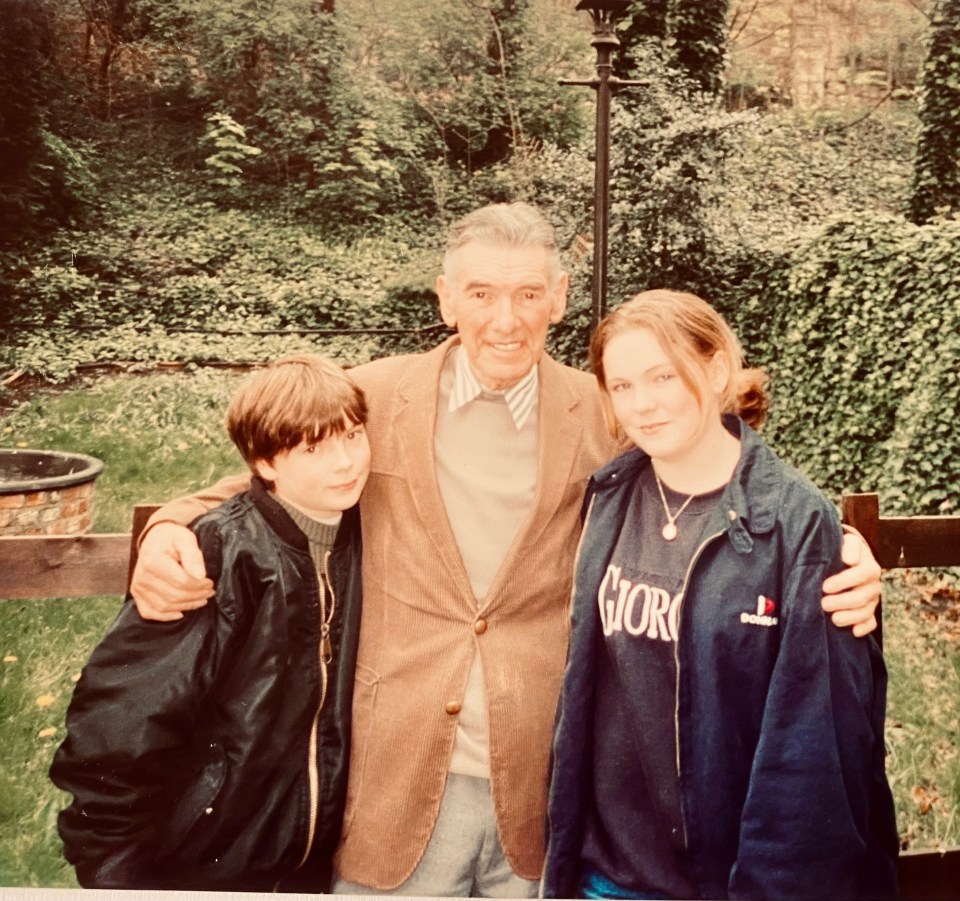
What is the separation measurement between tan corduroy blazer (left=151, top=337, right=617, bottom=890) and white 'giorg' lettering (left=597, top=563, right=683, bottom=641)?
0.17m

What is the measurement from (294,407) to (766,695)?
1053 mm

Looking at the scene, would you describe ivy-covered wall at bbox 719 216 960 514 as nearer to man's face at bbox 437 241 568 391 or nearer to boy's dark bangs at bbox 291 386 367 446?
man's face at bbox 437 241 568 391

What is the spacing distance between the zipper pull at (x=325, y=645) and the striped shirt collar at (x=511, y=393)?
1.71ft

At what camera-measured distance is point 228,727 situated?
1.75 m

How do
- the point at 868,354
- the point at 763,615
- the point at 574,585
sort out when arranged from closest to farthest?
the point at 763,615 < the point at 574,585 < the point at 868,354

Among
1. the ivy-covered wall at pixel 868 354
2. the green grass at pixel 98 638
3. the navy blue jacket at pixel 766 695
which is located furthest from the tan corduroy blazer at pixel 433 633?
the ivy-covered wall at pixel 868 354

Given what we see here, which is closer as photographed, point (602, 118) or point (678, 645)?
point (678, 645)

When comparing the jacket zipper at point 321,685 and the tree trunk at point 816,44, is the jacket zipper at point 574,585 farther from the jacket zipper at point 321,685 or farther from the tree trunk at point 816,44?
the tree trunk at point 816,44

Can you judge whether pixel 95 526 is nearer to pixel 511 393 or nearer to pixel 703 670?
pixel 511 393

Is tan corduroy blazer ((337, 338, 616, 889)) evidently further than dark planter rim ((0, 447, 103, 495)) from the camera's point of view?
No

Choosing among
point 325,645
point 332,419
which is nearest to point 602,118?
point 332,419

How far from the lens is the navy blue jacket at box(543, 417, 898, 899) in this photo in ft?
5.22

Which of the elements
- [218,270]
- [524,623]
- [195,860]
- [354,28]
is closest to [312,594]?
[524,623]

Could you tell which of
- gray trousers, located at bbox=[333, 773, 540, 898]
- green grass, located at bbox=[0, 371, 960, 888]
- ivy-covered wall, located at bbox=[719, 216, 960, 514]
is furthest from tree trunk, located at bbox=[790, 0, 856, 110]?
gray trousers, located at bbox=[333, 773, 540, 898]
